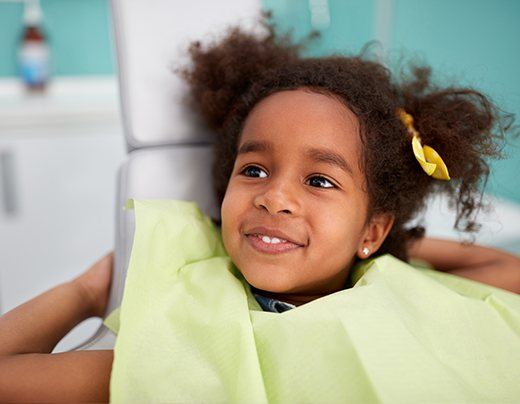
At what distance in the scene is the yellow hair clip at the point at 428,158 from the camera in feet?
2.71

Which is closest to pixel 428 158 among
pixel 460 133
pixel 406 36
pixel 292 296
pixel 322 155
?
pixel 460 133

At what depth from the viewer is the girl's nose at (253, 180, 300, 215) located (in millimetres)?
741

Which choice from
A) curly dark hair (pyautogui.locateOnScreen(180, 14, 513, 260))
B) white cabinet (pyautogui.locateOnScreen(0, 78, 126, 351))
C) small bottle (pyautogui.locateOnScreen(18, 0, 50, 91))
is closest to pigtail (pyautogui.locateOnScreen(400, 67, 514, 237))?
curly dark hair (pyautogui.locateOnScreen(180, 14, 513, 260))

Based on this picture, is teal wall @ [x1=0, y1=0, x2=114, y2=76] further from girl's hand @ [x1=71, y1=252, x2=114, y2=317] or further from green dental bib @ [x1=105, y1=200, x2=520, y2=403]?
green dental bib @ [x1=105, y1=200, x2=520, y2=403]

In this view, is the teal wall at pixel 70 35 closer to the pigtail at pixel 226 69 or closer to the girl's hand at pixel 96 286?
the pigtail at pixel 226 69

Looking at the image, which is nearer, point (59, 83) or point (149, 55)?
point (149, 55)

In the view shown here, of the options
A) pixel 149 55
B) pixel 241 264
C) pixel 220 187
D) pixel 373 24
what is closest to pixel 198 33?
pixel 149 55

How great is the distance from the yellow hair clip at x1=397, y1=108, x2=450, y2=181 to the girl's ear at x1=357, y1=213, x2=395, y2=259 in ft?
0.32

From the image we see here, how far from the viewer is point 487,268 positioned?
0.97 m

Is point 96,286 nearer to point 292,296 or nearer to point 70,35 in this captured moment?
point 292,296

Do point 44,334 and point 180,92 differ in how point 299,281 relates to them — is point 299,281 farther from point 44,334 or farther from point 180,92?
point 180,92

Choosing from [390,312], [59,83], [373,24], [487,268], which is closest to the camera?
[390,312]

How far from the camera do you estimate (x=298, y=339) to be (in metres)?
0.65

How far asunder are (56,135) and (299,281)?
1.36 meters
